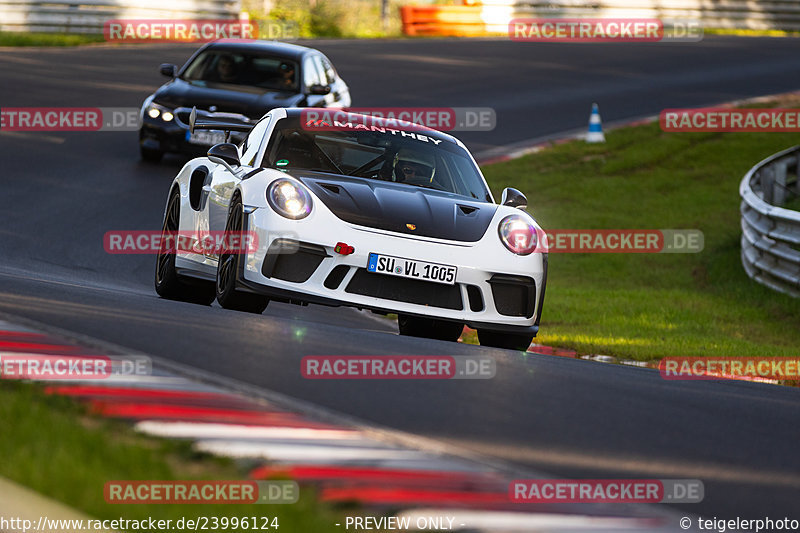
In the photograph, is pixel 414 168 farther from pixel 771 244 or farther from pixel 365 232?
pixel 771 244

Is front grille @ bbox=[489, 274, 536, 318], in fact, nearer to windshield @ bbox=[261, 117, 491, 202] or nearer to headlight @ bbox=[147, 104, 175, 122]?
windshield @ bbox=[261, 117, 491, 202]

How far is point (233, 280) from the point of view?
23.8 ft

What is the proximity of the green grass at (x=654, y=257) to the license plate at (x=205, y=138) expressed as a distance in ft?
13.6

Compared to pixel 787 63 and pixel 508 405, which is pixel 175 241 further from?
pixel 787 63

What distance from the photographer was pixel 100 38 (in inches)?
1090

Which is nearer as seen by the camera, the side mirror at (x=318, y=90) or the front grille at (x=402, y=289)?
the front grille at (x=402, y=289)

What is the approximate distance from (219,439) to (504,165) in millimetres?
14516

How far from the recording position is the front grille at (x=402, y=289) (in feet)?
23.3

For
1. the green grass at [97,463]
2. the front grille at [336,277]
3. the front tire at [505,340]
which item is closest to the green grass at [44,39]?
the front tire at [505,340]

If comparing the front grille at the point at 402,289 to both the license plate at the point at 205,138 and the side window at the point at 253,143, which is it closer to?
the side window at the point at 253,143

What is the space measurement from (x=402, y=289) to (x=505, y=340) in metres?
1.07

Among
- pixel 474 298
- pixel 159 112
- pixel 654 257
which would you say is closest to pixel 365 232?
pixel 474 298

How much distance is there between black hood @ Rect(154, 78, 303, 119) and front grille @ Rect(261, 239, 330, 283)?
7609 millimetres

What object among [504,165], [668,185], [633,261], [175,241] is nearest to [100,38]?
[504,165]
